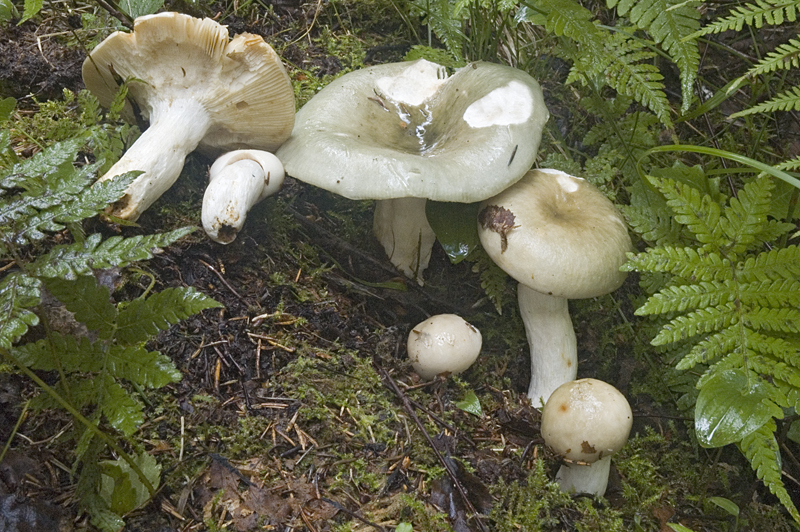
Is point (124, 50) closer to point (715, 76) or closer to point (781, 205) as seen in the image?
point (781, 205)

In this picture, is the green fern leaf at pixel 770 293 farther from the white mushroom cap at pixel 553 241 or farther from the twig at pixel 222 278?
the twig at pixel 222 278

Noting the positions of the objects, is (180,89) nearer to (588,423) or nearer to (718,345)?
(588,423)

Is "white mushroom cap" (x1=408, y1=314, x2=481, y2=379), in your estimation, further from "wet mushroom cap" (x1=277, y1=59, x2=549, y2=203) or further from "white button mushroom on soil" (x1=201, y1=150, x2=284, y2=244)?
"white button mushroom on soil" (x1=201, y1=150, x2=284, y2=244)

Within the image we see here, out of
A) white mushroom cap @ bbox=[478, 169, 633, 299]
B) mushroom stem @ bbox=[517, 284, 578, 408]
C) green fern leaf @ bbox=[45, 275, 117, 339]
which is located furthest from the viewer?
mushroom stem @ bbox=[517, 284, 578, 408]

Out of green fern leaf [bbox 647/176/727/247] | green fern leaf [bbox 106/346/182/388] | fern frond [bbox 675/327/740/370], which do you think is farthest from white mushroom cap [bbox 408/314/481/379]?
green fern leaf [bbox 106/346/182/388]

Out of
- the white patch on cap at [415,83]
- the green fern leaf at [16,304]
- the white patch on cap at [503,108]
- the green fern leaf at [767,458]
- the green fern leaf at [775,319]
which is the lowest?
the green fern leaf at [767,458]

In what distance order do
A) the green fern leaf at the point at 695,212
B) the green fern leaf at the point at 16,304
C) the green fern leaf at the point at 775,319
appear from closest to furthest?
the green fern leaf at the point at 16,304 → the green fern leaf at the point at 775,319 → the green fern leaf at the point at 695,212

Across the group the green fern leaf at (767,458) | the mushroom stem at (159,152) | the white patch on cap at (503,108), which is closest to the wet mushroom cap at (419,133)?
the white patch on cap at (503,108)
